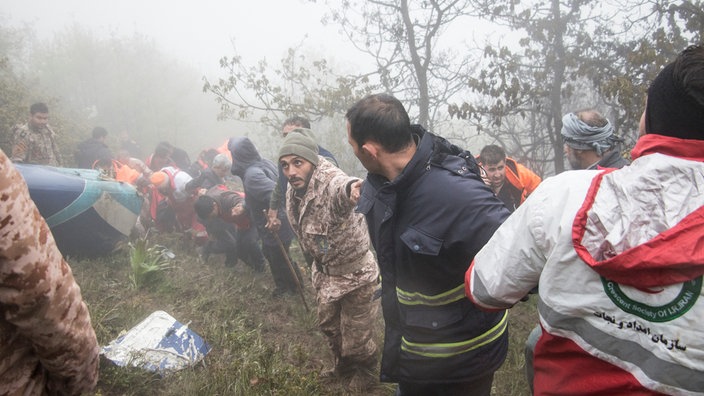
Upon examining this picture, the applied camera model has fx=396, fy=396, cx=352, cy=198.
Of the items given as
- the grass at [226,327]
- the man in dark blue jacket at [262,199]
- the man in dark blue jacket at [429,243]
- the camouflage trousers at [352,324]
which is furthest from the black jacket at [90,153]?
the man in dark blue jacket at [429,243]

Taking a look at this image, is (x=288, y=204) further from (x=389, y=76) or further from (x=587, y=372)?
(x=389, y=76)

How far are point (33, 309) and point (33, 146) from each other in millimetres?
8079

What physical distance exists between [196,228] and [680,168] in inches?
280

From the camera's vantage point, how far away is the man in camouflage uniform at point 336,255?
10.2 ft

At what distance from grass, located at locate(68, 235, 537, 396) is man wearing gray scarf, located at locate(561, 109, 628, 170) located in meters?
1.86

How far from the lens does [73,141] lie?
12.0m

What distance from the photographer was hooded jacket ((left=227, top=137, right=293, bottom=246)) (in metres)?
4.99

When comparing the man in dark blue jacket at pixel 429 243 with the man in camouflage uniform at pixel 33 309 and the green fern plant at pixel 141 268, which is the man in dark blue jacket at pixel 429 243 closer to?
the man in camouflage uniform at pixel 33 309

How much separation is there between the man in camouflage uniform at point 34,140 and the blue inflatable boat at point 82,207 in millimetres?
2000

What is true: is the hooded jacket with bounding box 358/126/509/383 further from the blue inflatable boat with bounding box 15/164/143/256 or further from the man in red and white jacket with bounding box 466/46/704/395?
the blue inflatable boat with bounding box 15/164/143/256

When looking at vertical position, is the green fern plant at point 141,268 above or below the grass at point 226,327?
above

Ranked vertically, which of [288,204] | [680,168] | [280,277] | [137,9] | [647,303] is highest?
[137,9]

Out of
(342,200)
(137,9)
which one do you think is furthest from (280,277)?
(137,9)

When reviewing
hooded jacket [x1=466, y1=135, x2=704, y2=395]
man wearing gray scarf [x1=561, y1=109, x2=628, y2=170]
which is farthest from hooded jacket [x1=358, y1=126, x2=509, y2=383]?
man wearing gray scarf [x1=561, y1=109, x2=628, y2=170]
